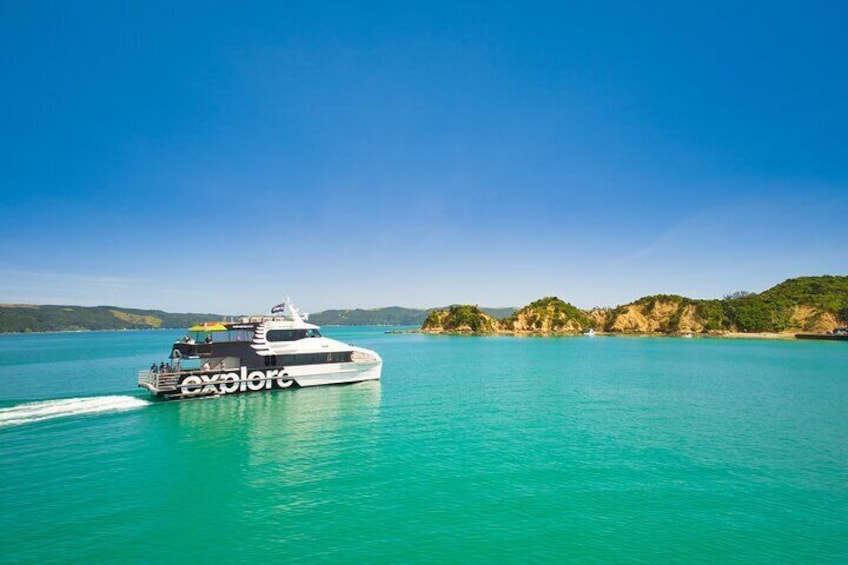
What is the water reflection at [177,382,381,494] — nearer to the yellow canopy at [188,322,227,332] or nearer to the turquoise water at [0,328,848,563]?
the turquoise water at [0,328,848,563]

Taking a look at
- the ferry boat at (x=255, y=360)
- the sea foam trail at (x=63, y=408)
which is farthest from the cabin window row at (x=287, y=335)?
the sea foam trail at (x=63, y=408)

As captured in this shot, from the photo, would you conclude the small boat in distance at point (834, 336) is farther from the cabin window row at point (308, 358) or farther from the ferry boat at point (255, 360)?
the cabin window row at point (308, 358)

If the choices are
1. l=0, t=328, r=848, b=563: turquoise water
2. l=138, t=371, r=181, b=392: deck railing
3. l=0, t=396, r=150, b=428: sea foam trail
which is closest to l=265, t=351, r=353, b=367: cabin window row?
l=0, t=328, r=848, b=563: turquoise water

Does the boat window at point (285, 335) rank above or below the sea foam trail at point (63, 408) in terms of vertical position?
above

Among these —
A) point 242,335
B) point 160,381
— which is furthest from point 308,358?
point 160,381

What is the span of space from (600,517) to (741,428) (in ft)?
61.2

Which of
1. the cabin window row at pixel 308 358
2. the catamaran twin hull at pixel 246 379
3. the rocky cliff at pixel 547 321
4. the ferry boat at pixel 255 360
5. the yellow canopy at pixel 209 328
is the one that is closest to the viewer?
the catamaran twin hull at pixel 246 379

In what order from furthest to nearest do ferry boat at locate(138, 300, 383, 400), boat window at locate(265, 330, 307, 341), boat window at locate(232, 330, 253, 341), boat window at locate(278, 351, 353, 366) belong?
boat window at locate(278, 351, 353, 366)
boat window at locate(265, 330, 307, 341)
boat window at locate(232, 330, 253, 341)
ferry boat at locate(138, 300, 383, 400)

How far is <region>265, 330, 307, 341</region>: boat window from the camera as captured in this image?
41312 millimetres

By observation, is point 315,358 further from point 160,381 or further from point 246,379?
point 160,381

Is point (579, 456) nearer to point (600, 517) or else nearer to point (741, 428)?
point (600, 517)

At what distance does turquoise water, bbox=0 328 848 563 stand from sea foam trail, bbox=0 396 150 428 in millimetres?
221

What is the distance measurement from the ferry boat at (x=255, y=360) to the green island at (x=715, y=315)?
15031cm

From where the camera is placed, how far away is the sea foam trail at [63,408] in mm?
30794
